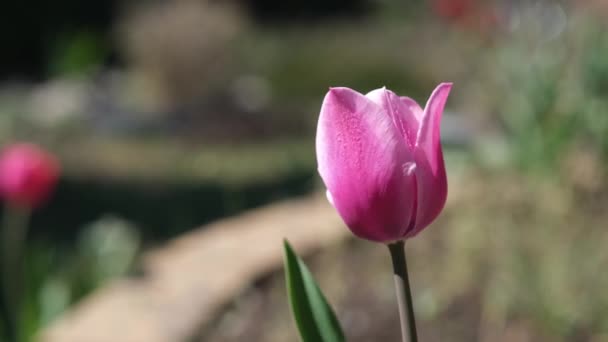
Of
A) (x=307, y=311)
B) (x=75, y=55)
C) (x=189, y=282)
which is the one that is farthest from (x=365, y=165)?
(x=75, y=55)

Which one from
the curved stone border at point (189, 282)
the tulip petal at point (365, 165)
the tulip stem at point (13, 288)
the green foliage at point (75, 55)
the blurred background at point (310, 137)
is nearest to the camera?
the tulip petal at point (365, 165)

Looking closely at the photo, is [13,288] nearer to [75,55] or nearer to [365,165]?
[365,165]

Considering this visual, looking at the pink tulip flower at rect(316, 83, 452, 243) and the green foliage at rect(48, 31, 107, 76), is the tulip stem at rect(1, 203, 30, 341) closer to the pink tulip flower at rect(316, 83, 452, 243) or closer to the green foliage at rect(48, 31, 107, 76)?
the pink tulip flower at rect(316, 83, 452, 243)

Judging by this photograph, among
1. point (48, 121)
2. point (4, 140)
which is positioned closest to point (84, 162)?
point (4, 140)

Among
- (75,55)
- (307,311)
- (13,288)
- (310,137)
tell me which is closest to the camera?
(307,311)

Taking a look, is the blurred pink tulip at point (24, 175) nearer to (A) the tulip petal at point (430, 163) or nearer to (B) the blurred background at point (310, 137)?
(B) the blurred background at point (310, 137)

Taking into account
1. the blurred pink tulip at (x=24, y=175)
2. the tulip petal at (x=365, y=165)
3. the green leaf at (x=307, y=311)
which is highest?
the tulip petal at (x=365, y=165)

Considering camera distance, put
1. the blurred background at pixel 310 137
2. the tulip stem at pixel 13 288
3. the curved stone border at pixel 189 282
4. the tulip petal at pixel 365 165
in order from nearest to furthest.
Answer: the tulip petal at pixel 365 165
the curved stone border at pixel 189 282
the blurred background at pixel 310 137
the tulip stem at pixel 13 288

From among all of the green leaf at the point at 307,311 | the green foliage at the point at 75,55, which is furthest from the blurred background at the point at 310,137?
the green leaf at the point at 307,311
